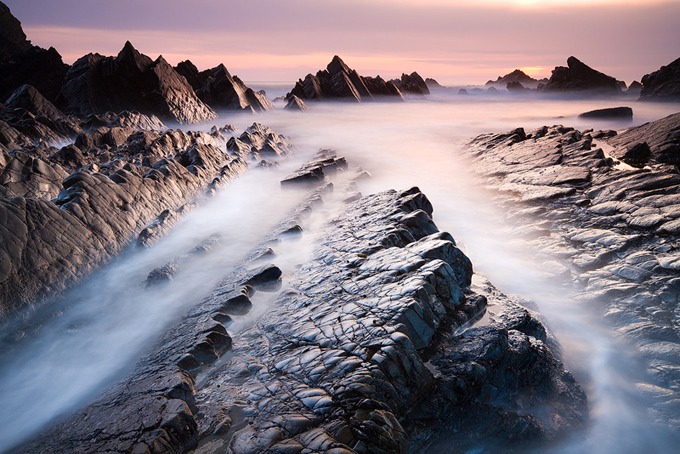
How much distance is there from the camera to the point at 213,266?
12.4 m

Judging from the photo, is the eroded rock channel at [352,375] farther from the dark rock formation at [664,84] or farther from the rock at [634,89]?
the rock at [634,89]

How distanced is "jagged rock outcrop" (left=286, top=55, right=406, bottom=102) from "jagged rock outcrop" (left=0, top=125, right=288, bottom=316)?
4876 cm

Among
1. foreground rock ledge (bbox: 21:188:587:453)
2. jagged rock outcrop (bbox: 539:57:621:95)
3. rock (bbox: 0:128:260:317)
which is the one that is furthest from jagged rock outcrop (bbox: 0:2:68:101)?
Result: jagged rock outcrop (bbox: 539:57:621:95)

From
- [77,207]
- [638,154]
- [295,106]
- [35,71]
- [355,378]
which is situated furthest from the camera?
[295,106]

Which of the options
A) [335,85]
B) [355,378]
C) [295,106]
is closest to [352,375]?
[355,378]

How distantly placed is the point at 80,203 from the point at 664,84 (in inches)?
2967

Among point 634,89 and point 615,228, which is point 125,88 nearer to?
point 615,228

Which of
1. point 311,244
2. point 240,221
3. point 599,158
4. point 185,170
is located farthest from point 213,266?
point 599,158

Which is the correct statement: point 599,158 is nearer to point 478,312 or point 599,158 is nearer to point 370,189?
point 370,189

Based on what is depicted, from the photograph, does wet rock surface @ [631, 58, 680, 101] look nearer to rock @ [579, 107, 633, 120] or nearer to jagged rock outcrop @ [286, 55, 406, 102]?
rock @ [579, 107, 633, 120]

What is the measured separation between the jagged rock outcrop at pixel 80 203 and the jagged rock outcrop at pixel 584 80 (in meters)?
90.7

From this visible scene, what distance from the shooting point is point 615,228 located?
476 inches

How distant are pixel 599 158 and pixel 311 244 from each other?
13152 mm

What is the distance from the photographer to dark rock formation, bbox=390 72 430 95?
9638 cm
